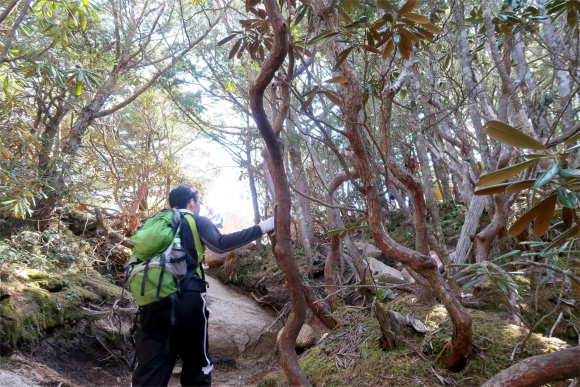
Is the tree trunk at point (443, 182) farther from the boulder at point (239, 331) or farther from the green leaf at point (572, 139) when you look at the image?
the green leaf at point (572, 139)


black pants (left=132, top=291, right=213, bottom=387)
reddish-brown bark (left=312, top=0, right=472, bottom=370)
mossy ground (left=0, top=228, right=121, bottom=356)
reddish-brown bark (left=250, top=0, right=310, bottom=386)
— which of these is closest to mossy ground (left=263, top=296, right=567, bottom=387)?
reddish-brown bark (left=312, top=0, right=472, bottom=370)

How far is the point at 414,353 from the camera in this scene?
8.05ft

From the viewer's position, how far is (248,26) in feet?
8.55

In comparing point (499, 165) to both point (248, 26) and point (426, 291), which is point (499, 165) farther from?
point (248, 26)

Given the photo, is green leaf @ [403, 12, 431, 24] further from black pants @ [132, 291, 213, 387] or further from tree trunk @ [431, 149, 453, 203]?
tree trunk @ [431, 149, 453, 203]

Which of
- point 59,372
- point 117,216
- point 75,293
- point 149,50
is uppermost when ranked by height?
point 149,50

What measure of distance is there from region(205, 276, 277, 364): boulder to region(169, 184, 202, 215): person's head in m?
3.43

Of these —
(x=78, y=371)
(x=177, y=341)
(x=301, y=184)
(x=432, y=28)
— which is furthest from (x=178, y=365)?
(x=432, y=28)

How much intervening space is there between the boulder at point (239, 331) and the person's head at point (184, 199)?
3430mm

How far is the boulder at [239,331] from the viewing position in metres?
5.52

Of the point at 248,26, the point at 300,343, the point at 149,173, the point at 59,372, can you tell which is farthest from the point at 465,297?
the point at 149,173

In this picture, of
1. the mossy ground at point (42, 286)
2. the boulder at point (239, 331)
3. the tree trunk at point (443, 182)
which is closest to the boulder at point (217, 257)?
the boulder at point (239, 331)

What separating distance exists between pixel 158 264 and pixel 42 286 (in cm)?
385

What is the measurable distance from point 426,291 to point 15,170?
Result: 495 centimetres
